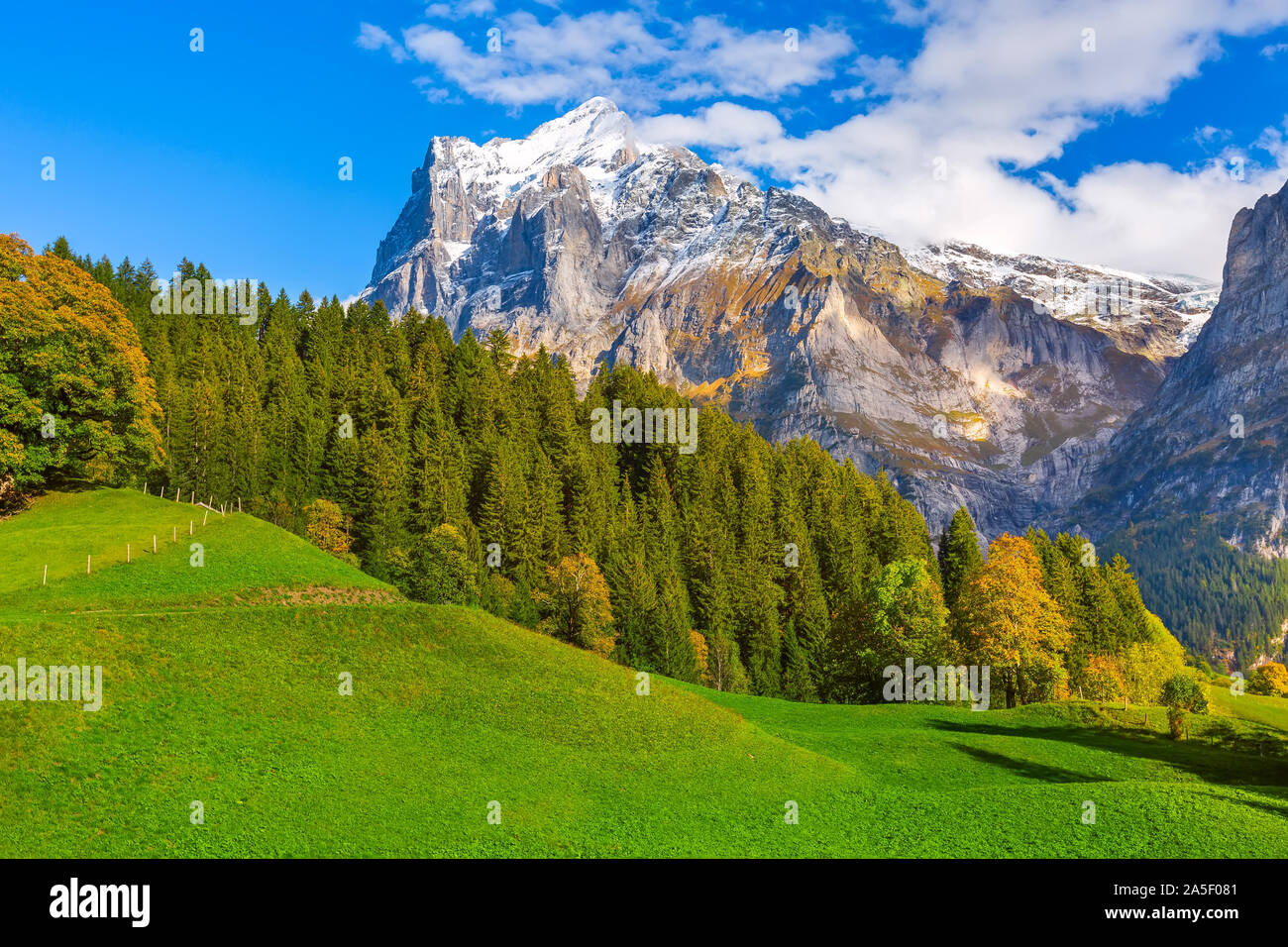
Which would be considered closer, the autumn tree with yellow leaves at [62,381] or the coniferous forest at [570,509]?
the autumn tree with yellow leaves at [62,381]

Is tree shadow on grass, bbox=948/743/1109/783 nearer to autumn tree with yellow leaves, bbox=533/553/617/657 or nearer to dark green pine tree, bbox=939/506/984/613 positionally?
autumn tree with yellow leaves, bbox=533/553/617/657

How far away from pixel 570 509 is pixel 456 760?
231ft

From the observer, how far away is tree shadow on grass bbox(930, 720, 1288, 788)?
3872 cm

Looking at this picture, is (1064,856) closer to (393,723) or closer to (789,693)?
(393,723)

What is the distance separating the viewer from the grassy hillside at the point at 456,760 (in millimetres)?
25078

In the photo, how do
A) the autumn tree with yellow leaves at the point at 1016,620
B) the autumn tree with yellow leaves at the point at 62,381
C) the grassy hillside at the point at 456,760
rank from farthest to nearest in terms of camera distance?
1. the autumn tree with yellow leaves at the point at 1016,620
2. the autumn tree with yellow leaves at the point at 62,381
3. the grassy hillside at the point at 456,760

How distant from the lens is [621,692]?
4162cm

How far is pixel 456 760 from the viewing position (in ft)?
103

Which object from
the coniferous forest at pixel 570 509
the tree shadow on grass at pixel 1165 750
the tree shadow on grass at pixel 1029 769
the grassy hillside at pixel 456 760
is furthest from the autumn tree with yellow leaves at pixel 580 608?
the tree shadow on grass at pixel 1029 769

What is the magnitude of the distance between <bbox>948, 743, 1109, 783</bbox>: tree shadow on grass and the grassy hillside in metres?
0.19

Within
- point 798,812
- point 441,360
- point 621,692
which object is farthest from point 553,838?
point 441,360

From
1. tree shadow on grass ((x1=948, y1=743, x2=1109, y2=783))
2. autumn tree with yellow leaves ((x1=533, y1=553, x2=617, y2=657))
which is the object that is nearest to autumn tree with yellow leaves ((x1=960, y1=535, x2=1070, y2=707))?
tree shadow on grass ((x1=948, y1=743, x2=1109, y2=783))

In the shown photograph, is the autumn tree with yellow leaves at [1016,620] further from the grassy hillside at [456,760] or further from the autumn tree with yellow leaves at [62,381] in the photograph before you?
the autumn tree with yellow leaves at [62,381]

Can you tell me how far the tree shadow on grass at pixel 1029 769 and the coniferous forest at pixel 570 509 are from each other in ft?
75.4
